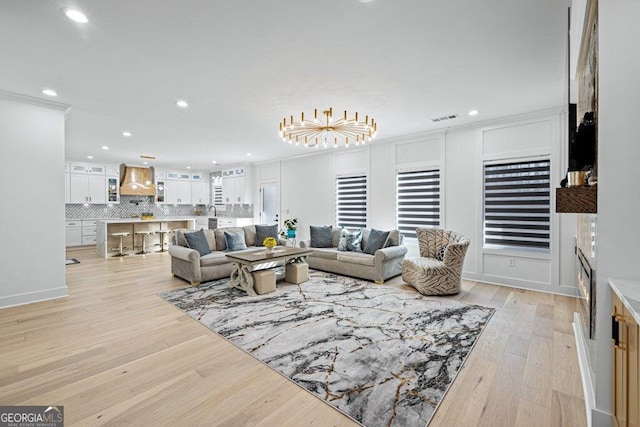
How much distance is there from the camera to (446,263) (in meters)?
4.25

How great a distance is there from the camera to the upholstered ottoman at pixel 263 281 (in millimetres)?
4344

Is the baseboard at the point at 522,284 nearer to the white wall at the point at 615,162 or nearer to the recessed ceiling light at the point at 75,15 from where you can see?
the white wall at the point at 615,162

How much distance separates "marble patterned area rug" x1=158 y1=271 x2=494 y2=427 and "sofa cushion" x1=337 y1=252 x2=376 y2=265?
46 cm

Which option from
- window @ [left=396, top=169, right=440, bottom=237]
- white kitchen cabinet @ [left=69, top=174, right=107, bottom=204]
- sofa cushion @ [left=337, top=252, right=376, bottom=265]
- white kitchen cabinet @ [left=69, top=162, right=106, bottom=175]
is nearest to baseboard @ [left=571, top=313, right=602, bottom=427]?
sofa cushion @ [left=337, top=252, right=376, bottom=265]

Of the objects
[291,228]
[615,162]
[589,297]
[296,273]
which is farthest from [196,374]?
[291,228]

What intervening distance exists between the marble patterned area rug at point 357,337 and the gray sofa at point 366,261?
0.33 meters

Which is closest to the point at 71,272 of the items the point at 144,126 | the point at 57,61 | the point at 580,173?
the point at 144,126

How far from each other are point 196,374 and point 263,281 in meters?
2.08

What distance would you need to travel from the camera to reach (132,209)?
1042cm

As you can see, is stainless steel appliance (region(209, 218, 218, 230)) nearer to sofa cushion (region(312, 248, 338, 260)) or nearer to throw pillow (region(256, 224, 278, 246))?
throw pillow (region(256, 224, 278, 246))

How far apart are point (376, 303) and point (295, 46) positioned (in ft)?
10.6

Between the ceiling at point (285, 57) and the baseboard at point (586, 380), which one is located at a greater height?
the ceiling at point (285, 57)

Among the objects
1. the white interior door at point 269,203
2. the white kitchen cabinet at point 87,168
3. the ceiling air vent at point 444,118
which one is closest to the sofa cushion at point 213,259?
the white interior door at point 269,203

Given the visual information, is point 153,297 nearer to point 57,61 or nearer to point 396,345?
point 57,61
